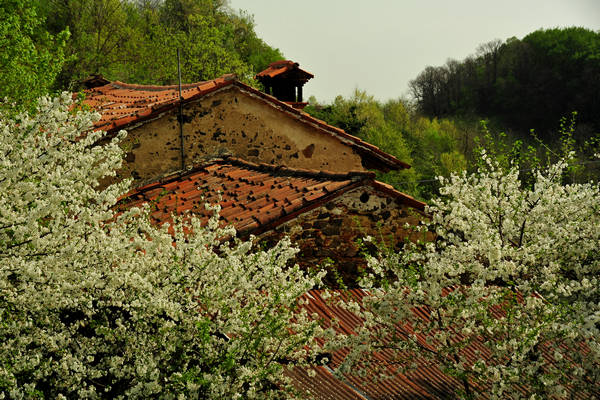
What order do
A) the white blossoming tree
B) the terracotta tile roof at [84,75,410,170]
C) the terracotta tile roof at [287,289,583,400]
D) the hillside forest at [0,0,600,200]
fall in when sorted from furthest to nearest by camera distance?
1. the hillside forest at [0,0,600,200]
2. the terracotta tile roof at [84,75,410,170]
3. the terracotta tile roof at [287,289,583,400]
4. the white blossoming tree

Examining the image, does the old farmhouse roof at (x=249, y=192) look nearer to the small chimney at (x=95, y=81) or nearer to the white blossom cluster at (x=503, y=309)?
the white blossom cluster at (x=503, y=309)

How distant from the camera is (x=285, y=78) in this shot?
15461mm

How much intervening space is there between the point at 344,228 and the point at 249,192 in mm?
1897

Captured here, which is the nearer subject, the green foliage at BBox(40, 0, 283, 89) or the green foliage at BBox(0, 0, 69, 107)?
the green foliage at BBox(0, 0, 69, 107)

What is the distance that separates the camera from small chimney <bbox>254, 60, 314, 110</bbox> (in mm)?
15164

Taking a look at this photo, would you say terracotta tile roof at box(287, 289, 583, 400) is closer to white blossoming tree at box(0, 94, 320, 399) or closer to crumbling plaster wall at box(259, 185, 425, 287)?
white blossoming tree at box(0, 94, 320, 399)

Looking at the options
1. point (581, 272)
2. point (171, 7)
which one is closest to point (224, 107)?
point (581, 272)

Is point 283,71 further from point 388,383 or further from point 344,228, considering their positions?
point 388,383

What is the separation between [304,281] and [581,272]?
3446 mm

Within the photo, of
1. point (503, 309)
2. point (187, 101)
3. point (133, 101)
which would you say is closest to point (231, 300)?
point (503, 309)

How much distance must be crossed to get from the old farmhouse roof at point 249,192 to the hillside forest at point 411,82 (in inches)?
141

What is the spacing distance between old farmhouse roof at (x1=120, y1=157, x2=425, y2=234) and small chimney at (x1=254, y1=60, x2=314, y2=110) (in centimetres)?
617

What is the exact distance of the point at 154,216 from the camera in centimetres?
775

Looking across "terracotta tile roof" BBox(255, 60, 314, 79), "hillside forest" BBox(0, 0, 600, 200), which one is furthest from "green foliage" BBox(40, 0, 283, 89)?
"terracotta tile roof" BBox(255, 60, 314, 79)
